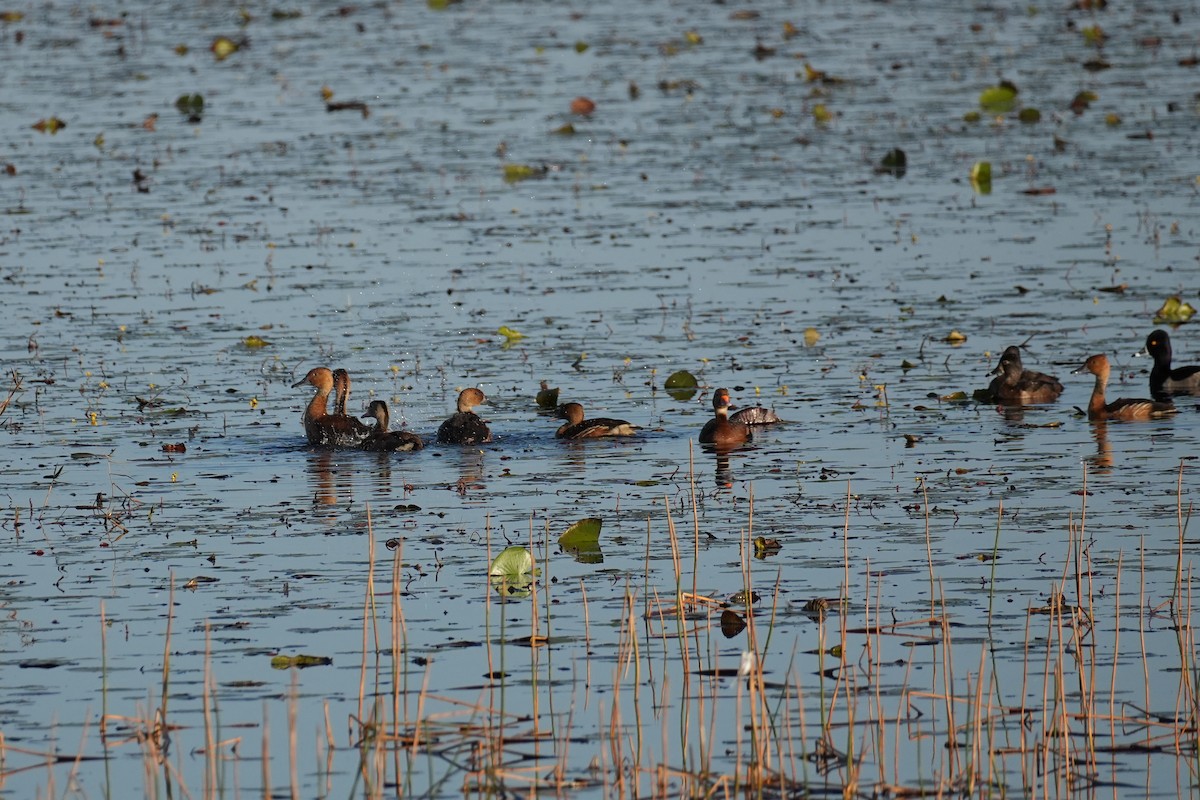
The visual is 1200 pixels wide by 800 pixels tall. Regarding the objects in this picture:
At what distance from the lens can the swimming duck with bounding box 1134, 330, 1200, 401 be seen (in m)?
16.7

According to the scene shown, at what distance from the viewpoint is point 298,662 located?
9758 millimetres

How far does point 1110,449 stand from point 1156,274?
662 cm

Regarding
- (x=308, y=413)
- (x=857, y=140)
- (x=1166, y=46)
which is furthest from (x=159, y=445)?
(x=1166, y=46)

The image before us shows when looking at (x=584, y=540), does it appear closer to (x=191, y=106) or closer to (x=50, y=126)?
(x=50, y=126)

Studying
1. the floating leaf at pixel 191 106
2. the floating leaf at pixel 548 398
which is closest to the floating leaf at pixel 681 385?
the floating leaf at pixel 548 398

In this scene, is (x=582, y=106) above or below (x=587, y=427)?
above

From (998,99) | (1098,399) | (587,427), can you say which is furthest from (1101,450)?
(998,99)

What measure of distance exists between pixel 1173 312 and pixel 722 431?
596 cm

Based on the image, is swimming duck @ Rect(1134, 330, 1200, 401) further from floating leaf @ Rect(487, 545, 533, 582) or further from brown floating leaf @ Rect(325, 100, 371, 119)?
brown floating leaf @ Rect(325, 100, 371, 119)

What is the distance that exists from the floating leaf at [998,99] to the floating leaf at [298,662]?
24220mm

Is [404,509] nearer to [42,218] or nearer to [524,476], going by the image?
[524,476]

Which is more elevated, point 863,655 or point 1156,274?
point 1156,274

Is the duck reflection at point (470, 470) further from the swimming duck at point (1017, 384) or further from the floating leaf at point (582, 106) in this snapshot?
the floating leaf at point (582, 106)

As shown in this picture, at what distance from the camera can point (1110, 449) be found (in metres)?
14.9
